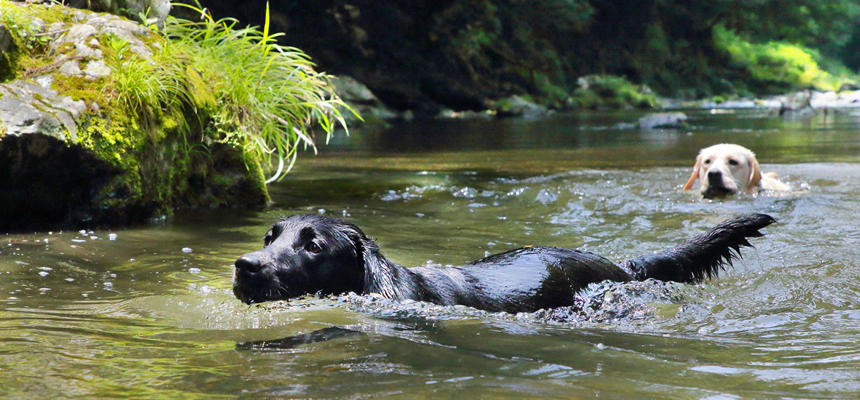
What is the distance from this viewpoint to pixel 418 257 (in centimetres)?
640

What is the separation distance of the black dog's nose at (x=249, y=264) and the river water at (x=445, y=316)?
32 cm

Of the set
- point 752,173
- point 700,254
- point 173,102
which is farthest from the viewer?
point 752,173

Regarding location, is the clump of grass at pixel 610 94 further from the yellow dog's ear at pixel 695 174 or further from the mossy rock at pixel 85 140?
the mossy rock at pixel 85 140

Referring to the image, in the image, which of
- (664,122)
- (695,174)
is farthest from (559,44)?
(695,174)

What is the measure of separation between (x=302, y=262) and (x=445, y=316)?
0.79 meters

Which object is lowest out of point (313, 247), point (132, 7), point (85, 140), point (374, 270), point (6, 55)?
point (374, 270)

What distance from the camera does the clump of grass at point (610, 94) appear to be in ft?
132

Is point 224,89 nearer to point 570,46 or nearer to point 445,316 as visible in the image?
point 445,316

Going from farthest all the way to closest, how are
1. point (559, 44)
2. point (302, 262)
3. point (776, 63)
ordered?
1. point (776, 63)
2. point (559, 44)
3. point (302, 262)

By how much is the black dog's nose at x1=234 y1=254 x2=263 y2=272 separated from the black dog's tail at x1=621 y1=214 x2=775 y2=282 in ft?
7.74

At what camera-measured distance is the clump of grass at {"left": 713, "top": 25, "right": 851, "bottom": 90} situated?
156 feet

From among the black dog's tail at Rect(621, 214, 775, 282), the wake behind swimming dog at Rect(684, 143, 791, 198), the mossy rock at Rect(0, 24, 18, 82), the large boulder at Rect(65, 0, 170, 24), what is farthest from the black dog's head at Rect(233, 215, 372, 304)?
the wake behind swimming dog at Rect(684, 143, 791, 198)

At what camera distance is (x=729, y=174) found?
9883 millimetres

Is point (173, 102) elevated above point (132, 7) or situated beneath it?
situated beneath
